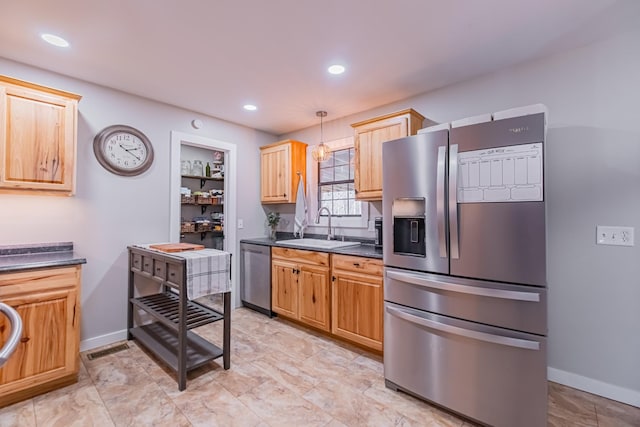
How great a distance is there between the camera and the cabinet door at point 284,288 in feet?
10.8

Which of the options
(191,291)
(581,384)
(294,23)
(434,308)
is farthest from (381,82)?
(581,384)

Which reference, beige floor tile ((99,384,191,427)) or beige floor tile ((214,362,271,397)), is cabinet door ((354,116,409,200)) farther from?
beige floor tile ((99,384,191,427))

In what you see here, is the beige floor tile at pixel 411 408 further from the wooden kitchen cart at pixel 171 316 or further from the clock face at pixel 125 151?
the clock face at pixel 125 151

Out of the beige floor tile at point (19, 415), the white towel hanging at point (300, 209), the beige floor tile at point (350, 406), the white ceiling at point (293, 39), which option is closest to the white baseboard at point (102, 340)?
the beige floor tile at point (19, 415)

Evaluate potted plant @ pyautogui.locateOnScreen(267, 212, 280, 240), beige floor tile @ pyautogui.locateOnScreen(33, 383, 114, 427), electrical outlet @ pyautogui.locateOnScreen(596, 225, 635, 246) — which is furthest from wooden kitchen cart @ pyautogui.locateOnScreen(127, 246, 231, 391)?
electrical outlet @ pyautogui.locateOnScreen(596, 225, 635, 246)

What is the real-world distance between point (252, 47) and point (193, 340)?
249 centimetres

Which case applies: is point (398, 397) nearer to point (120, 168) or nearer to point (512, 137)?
point (512, 137)

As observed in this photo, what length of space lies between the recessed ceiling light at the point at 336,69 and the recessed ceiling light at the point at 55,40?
1.92 metres

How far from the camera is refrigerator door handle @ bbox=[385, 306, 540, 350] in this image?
1646mm

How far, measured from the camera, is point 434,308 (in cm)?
195

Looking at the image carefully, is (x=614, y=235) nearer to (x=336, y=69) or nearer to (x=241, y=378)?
(x=336, y=69)

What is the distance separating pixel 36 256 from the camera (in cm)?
236

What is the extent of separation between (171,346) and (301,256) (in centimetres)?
142

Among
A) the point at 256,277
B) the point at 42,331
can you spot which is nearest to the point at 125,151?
the point at 42,331
